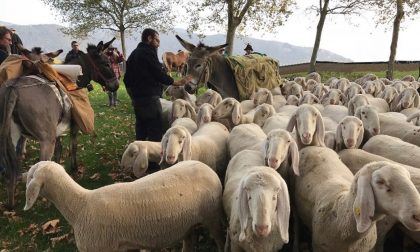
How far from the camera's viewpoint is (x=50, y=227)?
5.34 m

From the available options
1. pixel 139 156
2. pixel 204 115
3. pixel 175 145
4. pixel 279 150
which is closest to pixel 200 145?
pixel 175 145

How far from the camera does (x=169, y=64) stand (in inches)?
1147

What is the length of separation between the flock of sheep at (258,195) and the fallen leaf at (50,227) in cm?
123

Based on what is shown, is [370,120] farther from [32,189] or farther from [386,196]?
[32,189]

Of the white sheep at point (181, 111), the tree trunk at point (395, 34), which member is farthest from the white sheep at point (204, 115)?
the tree trunk at point (395, 34)

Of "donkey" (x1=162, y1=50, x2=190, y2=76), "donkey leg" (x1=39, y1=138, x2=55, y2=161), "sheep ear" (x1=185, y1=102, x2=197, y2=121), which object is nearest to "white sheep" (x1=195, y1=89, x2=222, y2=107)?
"sheep ear" (x1=185, y1=102, x2=197, y2=121)

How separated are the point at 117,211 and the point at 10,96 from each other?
2.99 meters

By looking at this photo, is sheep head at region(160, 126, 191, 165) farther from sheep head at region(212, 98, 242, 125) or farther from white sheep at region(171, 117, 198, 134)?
sheep head at region(212, 98, 242, 125)

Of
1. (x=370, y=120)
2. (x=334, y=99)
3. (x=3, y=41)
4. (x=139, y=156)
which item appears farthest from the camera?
(x=334, y=99)

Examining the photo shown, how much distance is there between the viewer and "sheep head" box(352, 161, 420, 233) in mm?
2848

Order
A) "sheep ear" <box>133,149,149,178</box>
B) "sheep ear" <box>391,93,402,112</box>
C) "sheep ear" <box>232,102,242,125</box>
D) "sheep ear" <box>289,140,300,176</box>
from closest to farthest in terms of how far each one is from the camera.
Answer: "sheep ear" <box>289,140,300,176</box>
"sheep ear" <box>133,149,149,178</box>
"sheep ear" <box>232,102,242,125</box>
"sheep ear" <box>391,93,402,112</box>

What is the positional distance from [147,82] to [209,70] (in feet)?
9.93

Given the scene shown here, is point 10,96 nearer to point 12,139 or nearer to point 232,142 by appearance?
point 12,139

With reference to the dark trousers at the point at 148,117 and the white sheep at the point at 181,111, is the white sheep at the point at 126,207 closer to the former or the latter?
the dark trousers at the point at 148,117
